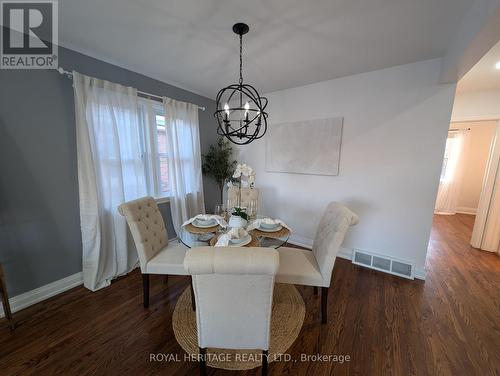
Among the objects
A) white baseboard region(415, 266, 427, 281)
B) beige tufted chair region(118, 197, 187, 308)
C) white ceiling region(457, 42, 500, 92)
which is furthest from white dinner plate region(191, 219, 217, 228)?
white ceiling region(457, 42, 500, 92)

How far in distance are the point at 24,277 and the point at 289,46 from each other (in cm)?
326

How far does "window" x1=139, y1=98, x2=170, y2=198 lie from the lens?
2.58 metres

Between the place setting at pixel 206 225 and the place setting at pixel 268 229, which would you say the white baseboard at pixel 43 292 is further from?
the place setting at pixel 268 229

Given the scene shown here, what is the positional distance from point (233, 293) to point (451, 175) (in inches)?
266

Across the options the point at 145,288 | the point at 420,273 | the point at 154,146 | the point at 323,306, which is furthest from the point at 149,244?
the point at 420,273

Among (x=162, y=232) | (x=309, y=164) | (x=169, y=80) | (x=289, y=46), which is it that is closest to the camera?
(x=289, y=46)

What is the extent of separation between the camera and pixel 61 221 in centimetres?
198

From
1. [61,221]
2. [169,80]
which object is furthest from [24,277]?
[169,80]

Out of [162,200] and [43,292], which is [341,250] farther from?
[43,292]

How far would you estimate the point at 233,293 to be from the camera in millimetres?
1035

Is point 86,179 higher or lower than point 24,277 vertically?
higher

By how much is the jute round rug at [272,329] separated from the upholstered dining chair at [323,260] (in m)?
0.28

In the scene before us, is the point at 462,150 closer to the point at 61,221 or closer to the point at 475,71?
the point at 475,71

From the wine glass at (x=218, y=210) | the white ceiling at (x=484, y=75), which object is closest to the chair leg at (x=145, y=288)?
the wine glass at (x=218, y=210)
